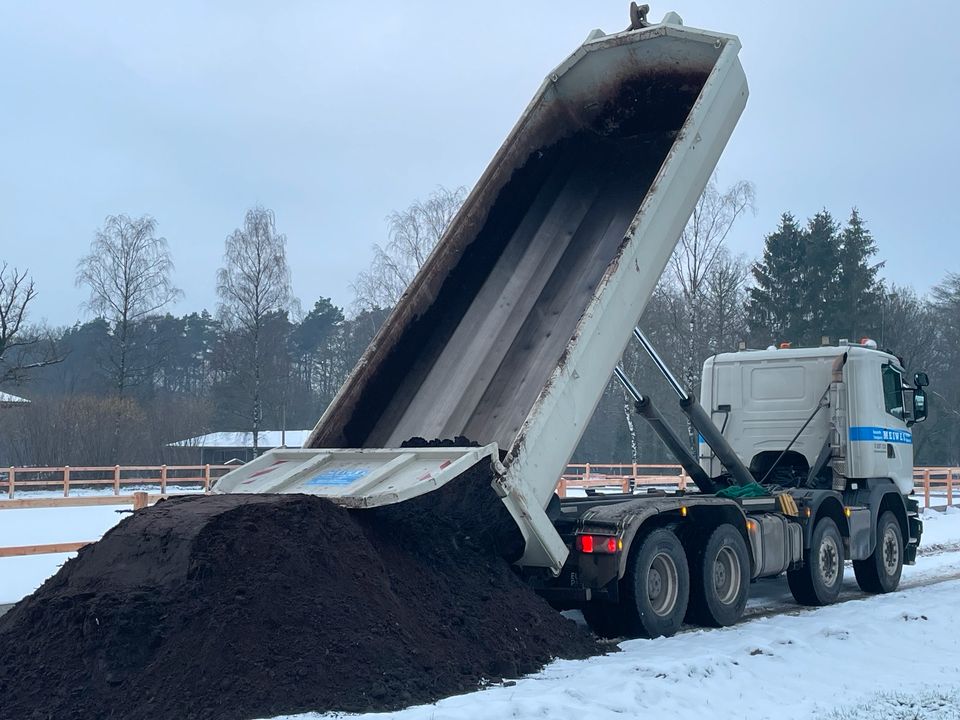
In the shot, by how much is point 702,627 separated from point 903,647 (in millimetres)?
1605

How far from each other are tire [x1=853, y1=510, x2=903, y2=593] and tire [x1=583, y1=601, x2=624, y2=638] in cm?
465

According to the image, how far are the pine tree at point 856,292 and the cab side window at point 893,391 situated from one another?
30.6m

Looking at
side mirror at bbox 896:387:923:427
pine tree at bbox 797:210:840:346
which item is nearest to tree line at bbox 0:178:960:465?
pine tree at bbox 797:210:840:346

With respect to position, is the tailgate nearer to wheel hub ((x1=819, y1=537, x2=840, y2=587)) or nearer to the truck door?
wheel hub ((x1=819, y1=537, x2=840, y2=587))

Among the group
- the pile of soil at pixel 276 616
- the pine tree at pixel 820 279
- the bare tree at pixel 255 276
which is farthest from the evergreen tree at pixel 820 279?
the pile of soil at pixel 276 616

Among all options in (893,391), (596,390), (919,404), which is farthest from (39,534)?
(919,404)

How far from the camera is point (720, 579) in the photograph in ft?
28.8

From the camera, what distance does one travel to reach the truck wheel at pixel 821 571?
10266 mm

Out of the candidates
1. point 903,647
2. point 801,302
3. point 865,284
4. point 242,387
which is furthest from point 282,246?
point 903,647

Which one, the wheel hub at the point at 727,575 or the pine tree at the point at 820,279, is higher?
the pine tree at the point at 820,279

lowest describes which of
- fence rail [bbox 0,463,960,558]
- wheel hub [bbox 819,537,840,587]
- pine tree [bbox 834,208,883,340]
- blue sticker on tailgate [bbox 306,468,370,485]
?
wheel hub [bbox 819,537,840,587]

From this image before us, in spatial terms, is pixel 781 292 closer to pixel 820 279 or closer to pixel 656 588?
pixel 820 279

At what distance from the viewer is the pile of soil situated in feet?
17.4

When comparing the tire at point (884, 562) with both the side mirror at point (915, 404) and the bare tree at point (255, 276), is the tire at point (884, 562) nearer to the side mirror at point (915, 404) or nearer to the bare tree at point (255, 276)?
the side mirror at point (915, 404)
